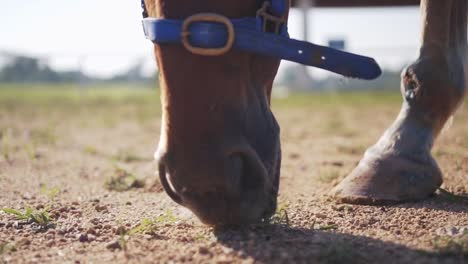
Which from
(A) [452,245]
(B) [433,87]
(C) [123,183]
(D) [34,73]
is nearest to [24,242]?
(C) [123,183]

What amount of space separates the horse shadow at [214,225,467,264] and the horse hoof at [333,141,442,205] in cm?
44

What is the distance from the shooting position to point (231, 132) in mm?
1482

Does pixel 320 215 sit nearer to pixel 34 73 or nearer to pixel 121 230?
pixel 121 230

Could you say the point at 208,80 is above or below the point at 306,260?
above

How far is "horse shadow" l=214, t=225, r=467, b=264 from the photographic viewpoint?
4.90 ft

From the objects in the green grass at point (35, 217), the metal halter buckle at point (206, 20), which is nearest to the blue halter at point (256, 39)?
the metal halter buckle at point (206, 20)

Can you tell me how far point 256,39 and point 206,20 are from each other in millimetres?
164

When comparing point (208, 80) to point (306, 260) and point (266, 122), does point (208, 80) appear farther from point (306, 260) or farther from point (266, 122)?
point (306, 260)

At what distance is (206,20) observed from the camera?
1459mm

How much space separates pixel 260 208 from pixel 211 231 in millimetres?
296

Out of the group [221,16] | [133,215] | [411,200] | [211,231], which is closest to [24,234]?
[133,215]

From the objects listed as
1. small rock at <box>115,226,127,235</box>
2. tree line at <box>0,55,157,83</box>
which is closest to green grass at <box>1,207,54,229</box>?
small rock at <box>115,226,127,235</box>

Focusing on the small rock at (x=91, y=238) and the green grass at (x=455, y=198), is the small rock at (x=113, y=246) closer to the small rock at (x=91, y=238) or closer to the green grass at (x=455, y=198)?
the small rock at (x=91, y=238)

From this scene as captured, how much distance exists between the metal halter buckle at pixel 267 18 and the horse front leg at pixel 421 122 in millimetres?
828
